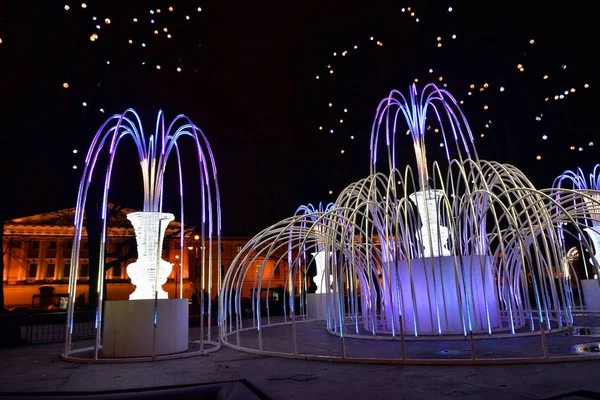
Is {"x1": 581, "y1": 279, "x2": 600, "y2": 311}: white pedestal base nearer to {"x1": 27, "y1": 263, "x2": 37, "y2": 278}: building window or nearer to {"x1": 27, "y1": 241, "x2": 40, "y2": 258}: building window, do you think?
{"x1": 27, "y1": 241, "x2": 40, "y2": 258}: building window

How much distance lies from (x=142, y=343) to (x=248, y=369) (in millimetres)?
3324

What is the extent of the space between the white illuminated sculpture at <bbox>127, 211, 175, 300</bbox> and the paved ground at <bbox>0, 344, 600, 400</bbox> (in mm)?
1888

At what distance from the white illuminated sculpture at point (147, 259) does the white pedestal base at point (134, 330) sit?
16.8 inches

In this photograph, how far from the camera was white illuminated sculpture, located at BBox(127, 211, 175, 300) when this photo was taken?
10008 mm

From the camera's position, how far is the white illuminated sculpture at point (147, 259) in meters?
10.0

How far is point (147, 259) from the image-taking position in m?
10.0

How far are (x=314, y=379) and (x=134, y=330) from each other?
5.00 m

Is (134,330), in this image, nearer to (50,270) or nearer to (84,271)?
(84,271)

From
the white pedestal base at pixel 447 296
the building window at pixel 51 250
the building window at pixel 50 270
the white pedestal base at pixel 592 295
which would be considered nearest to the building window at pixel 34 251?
the building window at pixel 51 250

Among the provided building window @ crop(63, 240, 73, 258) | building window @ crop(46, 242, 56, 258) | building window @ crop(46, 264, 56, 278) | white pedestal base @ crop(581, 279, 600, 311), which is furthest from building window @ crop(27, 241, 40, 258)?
white pedestal base @ crop(581, 279, 600, 311)

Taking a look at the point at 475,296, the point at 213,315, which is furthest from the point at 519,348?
the point at 213,315

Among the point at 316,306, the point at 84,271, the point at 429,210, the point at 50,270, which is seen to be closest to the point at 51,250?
the point at 50,270

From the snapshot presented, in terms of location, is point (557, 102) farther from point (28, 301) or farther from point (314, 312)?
point (28, 301)

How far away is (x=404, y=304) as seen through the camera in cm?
1159
